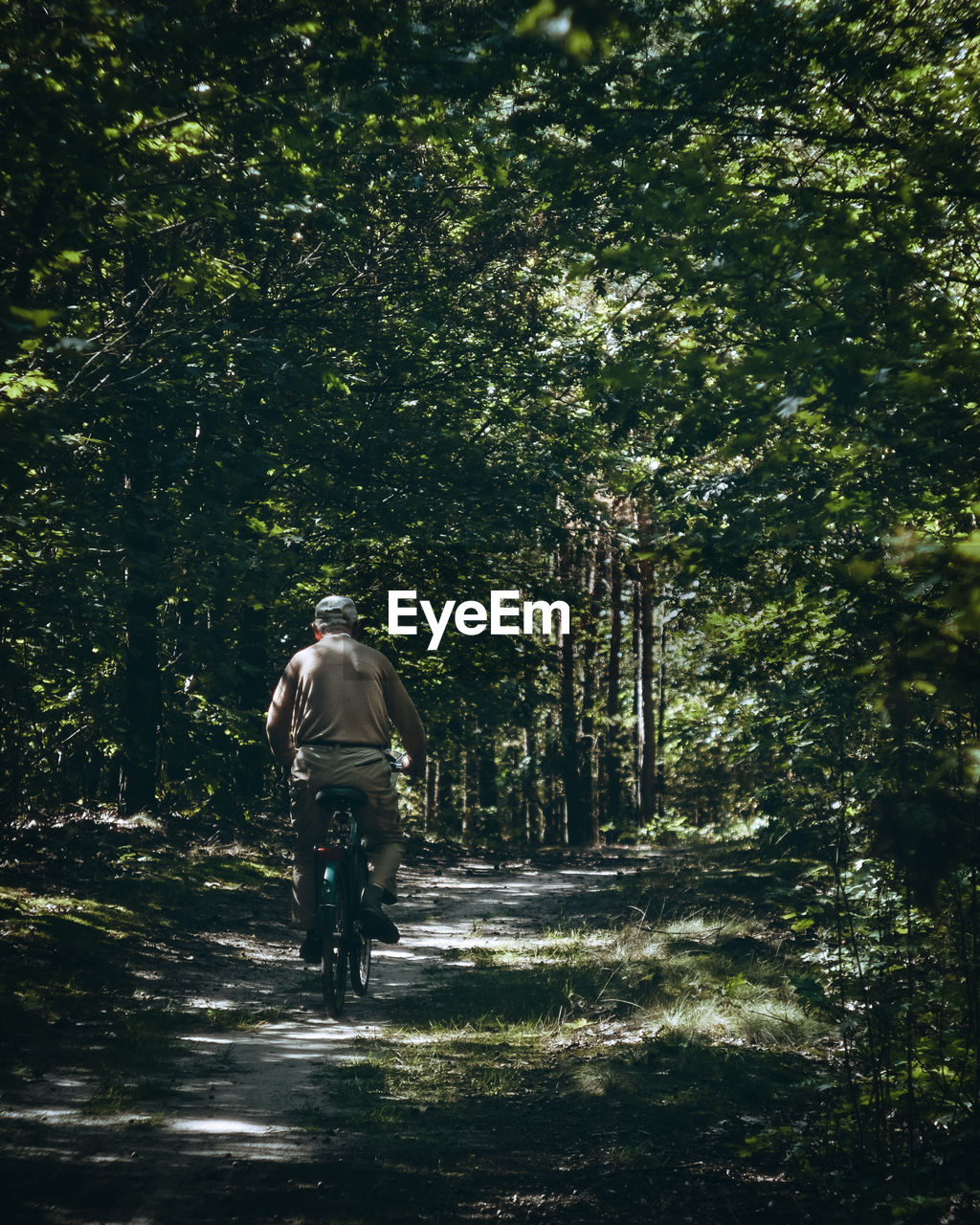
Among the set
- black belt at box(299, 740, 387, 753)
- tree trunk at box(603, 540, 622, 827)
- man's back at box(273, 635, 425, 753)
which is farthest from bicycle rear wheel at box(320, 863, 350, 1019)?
tree trunk at box(603, 540, 622, 827)

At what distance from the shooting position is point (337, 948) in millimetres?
6766

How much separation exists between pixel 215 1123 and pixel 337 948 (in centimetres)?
219

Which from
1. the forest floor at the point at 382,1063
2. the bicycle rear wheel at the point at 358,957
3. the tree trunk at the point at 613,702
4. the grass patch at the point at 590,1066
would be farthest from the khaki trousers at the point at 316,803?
the tree trunk at the point at 613,702

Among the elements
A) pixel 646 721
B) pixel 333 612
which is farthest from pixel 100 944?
pixel 646 721

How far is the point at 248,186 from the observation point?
25.5 ft

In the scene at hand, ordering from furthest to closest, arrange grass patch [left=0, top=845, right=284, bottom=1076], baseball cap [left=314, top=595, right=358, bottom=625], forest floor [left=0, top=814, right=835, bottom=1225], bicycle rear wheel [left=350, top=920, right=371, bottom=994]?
baseball cap [left=314, top=595, right=358, bottom=625], bicycle rear wheel [left=350, top=920, right=371, bottom=994], grass patch [left=0, top=845, right=284, bottom=1076], forest floor [left=0, top=814, right=835, bottom=1225]

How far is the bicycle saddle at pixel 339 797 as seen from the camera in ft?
21.6

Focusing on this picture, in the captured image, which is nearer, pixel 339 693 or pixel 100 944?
pixel 339 693

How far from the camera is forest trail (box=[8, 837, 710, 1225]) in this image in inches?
146

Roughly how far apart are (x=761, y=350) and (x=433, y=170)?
7871mm

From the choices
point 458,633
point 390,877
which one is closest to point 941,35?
point 390,877

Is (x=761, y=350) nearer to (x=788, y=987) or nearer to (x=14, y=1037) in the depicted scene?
(x=788, y=987)

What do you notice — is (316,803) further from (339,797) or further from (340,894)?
(340,894)

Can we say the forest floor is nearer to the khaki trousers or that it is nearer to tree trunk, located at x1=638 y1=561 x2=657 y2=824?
the khaki trousers
